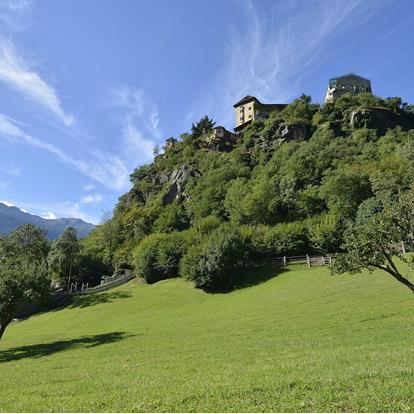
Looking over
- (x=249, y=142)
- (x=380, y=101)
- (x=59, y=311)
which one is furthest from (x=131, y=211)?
(x=380, y=101)

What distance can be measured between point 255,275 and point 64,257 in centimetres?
4676

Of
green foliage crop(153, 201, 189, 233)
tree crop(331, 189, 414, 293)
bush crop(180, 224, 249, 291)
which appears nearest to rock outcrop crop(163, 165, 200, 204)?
green foliage crop(153, 201, 189, 233)

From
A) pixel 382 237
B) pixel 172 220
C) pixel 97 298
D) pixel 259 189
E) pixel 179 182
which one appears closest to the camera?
pixel 382 237

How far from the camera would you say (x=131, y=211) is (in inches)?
4712

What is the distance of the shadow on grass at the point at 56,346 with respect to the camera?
95.4ft

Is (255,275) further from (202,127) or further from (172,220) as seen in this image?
(202,127)

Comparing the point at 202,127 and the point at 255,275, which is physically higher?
the point at 202,127

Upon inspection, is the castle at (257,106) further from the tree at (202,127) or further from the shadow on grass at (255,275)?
the shadow on grass at (255,275)

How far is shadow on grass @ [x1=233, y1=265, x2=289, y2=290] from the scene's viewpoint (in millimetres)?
50750

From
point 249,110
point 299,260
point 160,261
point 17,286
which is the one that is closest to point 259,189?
point 299,260

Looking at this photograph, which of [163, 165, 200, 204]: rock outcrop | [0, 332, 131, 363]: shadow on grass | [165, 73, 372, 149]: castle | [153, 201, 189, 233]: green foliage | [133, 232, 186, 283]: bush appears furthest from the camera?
[165, 73, 372, 149]: castle

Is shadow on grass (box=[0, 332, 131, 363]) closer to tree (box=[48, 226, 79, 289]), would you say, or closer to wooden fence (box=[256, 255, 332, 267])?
wooden fence (box=[256, 255, 332, 267])

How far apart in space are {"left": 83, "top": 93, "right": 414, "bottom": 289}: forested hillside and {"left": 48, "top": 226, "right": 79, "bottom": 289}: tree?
8803mm

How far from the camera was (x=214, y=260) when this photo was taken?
172ft
